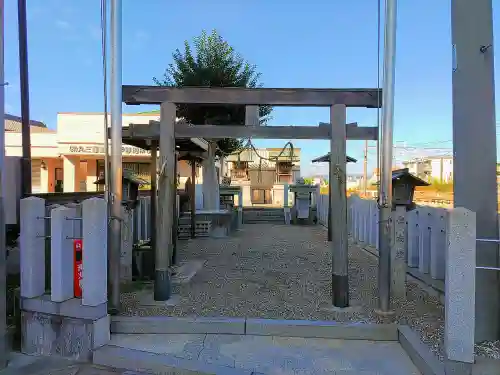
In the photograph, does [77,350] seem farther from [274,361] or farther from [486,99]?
[486,99]

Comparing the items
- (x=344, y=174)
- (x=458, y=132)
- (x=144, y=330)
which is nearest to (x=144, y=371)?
(x=144, y=330)

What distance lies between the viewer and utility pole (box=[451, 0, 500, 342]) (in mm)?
3340

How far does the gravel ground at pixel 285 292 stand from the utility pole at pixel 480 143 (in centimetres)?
37

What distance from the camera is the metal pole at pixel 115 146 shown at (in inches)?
164

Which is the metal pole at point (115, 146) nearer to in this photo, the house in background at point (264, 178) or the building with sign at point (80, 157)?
the building with sign at point (80, 157)

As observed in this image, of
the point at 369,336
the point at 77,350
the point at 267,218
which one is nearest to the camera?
the point at 77,350

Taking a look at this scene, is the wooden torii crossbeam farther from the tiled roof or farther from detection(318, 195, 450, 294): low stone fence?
the tiled roof

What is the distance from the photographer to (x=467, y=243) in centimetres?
274

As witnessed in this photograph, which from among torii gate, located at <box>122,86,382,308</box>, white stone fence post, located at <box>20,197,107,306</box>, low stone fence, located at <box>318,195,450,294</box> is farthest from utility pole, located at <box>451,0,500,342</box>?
white stone fence post, located at <box>20,197,107,306</box>

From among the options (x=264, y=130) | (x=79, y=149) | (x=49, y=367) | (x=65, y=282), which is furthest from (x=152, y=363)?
(x=79, y=149)

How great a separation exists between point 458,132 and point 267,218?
12.7 meters

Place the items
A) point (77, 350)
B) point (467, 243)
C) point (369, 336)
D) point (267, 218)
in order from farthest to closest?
point (267, 218) < point (369, 336) < point (77, 350) < point (467, 243)

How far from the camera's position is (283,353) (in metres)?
3.45

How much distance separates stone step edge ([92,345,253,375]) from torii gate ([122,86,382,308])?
1251 millimetres
